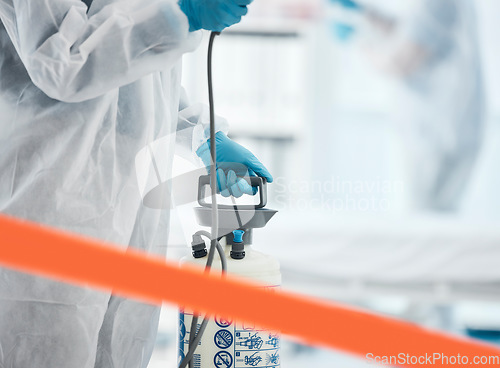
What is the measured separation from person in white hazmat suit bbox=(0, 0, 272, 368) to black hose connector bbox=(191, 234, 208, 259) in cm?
10

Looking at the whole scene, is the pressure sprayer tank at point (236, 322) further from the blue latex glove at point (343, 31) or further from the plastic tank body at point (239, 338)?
the blue latex glove at point (343, 31)

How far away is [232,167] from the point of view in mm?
822

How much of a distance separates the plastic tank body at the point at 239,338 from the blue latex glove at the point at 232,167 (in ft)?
0.42

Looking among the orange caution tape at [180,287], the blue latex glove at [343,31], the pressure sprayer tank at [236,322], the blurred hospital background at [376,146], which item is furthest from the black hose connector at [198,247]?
the blue latex glove at [343,31]

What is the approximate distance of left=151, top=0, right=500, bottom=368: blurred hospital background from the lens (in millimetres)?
1791

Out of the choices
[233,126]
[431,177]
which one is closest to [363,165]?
[431,177]

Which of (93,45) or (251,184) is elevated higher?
(93,45)

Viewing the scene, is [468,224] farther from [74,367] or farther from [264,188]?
[74,367]

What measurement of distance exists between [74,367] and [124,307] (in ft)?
0.35

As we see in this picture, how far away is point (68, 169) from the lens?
723 millimetres

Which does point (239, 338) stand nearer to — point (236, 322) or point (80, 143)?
point (236, 322)

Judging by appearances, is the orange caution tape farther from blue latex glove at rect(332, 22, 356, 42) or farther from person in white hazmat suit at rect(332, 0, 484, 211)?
blue latex glove at rect(332, 22, 356, 42)

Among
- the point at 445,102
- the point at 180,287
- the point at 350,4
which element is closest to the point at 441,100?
the point at 445,102

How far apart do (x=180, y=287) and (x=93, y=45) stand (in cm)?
34
